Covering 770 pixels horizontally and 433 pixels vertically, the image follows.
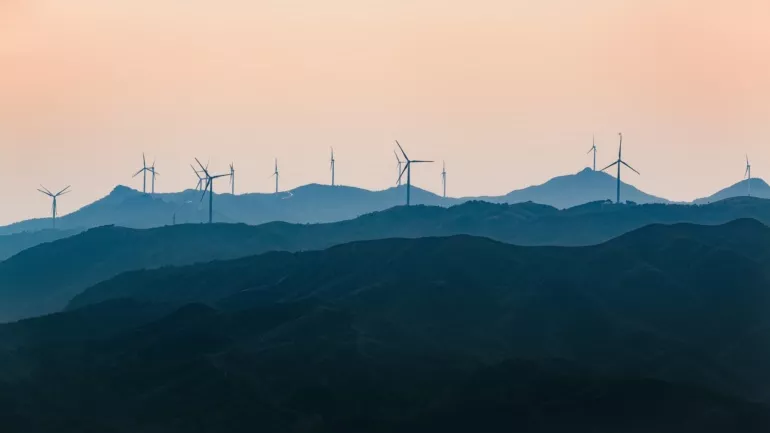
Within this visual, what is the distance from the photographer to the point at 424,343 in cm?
13100

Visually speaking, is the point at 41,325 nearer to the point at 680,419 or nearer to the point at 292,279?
the point at 292,279

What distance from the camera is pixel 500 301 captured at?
147000mm

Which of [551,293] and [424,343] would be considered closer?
[424,343]

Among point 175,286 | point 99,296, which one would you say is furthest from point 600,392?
point 99,296

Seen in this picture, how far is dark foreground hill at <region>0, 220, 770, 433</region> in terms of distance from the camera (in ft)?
342

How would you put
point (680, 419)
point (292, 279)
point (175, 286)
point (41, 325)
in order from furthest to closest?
point (175, 286) < point (292, 279) < point (41, 325) < point (680, 419)

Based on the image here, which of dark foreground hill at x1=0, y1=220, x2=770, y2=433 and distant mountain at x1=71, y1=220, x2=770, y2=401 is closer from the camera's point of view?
dark foreground hill at x1=0, y1=220, x2=770, y2=433

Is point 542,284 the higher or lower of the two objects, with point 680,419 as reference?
higher

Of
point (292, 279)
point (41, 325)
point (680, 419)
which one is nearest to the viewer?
point (680, 419)

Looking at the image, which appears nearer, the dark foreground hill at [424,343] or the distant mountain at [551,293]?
the dark foreground hill at [424,343]

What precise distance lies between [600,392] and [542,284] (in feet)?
158

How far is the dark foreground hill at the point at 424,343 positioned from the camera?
104 metres

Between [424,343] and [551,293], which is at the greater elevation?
[551,293]

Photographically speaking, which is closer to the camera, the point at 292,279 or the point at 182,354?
the point at 182,354
